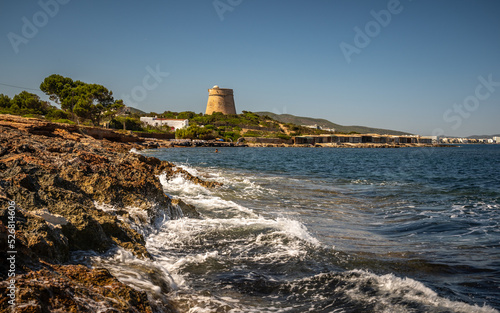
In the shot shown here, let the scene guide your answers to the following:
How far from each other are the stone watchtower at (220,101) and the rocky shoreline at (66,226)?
113 meters

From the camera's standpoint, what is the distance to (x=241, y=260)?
505 centimetres

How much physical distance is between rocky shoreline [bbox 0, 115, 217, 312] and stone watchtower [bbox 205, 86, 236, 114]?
113m

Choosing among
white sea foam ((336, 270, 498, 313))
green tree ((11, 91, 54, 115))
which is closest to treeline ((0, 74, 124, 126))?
green tree ((11, 91, 54, 115))

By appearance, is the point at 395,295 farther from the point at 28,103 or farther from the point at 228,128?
the point at 228,128

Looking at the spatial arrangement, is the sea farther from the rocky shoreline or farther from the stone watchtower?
the stone watchtower

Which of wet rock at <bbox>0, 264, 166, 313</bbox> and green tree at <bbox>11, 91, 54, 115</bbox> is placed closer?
wet rock at <bbox>0, 264, 166, 313</bbox>

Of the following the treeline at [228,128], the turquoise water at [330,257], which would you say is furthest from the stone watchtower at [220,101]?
the turquoise water at [330,257]

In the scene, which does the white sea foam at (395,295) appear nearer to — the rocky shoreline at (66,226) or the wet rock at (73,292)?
the rocky shoreline at (66,226)

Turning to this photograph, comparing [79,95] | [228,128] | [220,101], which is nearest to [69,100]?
[79,95]

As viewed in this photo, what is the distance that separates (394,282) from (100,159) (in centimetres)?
596

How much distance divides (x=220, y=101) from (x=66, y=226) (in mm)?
117736

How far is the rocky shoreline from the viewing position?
2.38 metres

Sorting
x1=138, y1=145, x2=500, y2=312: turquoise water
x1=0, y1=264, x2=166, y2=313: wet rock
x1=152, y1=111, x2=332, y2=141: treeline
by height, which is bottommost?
x1=138, y1=145, x2=500, y2=312: turquoise water

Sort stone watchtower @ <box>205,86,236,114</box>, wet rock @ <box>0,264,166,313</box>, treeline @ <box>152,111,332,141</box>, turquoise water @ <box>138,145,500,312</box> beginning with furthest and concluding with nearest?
stone watchtower @ <box>205,86,236,114</box>, treeline @ <box>152,111,332,141</box>, turquoise water @ <box>138,145,500,312</box>, wet rock @ <box>0,264,166,313</box>
